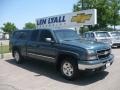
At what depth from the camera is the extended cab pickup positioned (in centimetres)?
807

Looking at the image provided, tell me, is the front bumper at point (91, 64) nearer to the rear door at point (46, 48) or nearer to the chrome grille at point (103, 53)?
the chrome grille at point (103, 53)

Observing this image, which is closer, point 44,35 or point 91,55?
point 91,55

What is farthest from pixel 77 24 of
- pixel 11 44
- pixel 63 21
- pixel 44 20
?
pixel 11 44

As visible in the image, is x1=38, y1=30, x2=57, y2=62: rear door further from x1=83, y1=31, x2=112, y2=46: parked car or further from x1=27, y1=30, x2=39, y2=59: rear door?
x1=83, y1=31, x2=112, y2=46: parked car

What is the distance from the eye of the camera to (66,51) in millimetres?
8641

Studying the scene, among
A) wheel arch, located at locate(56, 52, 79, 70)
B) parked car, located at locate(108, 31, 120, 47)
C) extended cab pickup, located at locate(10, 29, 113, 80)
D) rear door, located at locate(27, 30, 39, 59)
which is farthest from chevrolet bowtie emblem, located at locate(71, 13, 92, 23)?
wheel arch, located at locate(56, 52, 79, 70)

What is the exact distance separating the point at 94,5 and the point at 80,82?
3856 cm

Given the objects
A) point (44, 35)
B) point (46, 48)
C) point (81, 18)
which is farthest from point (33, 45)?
point (81, 18)

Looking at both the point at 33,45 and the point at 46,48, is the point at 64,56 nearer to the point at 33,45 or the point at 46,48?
the point at 46,48

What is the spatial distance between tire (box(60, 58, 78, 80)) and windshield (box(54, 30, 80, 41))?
1105 millimetres

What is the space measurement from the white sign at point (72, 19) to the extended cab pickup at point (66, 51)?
39.9 ft

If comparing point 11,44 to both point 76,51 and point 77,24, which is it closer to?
point 76,51

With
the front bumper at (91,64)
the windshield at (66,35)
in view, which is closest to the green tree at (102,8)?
the windshield at (66,35)

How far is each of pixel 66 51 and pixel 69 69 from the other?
26.6 inches
